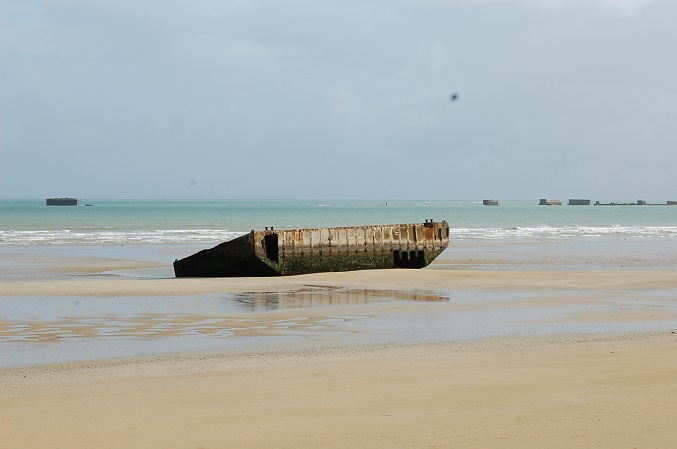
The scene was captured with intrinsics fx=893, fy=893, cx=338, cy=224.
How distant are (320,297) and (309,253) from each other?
22.8 ft

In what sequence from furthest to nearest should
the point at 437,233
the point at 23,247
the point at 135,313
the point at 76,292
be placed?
the point at 23,247 → the point at 437,233 → the point at 76,292 → the point at 135,313

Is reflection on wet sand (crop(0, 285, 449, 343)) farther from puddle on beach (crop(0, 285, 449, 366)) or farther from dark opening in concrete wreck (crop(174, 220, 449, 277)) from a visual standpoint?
dark opening in concrete wreck (crop(174, 220, 449, 277))

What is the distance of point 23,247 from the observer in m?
45.5

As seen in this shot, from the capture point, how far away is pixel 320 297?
2003cm

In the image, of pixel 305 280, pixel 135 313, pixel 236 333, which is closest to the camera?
pixel 236 333

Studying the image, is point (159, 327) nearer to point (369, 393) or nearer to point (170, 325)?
point (170, 325)

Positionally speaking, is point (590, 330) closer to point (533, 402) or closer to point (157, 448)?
point (533, 402)

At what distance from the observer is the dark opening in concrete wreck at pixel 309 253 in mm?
26078

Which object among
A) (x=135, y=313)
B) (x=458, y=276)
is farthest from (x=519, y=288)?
(x=135, y=313)

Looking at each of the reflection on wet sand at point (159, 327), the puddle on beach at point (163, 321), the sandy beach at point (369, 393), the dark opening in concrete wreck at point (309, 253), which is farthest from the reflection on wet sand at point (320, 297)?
the dark opening in concrete wreck at point (309, 253)

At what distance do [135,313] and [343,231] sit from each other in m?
11.8

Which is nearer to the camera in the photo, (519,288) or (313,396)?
(313,396)

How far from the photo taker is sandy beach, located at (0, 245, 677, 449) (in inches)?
294

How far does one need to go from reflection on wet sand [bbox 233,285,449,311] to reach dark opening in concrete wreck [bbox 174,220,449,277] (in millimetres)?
4293
